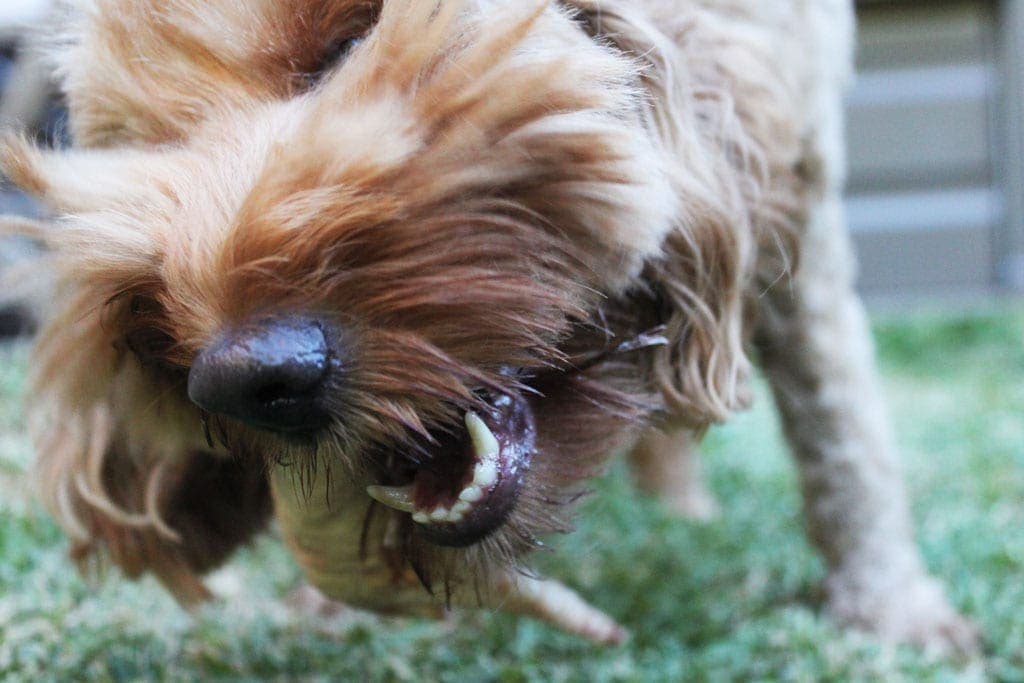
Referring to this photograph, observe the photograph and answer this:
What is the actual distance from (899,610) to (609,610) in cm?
79

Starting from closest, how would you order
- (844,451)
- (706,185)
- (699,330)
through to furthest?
1. (706,185)
2. (699,330)
3. (844,451)

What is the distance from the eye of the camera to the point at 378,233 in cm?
155

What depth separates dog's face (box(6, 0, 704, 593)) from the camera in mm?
1528

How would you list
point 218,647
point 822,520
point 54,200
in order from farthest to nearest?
point 822,520 < point 218,647 < point 54,200

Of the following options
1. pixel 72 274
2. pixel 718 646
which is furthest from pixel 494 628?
pixel 72 274

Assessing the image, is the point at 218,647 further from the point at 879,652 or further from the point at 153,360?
the point at 879,652

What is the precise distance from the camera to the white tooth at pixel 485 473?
1.71 metres

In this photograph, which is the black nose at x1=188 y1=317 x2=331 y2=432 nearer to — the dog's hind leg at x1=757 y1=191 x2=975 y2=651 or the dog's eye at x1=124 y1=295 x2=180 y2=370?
the dog's eye at x1=124 y1=295 x2=180 y2=370

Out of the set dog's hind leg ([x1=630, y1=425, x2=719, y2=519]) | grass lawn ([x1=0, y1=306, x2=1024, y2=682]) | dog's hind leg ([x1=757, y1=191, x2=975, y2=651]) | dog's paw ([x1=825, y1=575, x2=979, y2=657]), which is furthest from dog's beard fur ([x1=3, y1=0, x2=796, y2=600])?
dog's hind leg ([x1=630, y1=425, x2=719, y2=519])

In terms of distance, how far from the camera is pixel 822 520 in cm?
320

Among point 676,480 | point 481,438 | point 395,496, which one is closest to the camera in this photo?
point 481,438

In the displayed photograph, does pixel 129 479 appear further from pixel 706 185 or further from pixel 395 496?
Result: pixel 706 185

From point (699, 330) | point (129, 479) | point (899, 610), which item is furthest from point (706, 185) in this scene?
point (899, 610)

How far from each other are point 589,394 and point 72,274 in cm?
89
